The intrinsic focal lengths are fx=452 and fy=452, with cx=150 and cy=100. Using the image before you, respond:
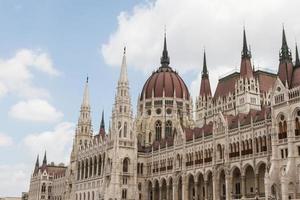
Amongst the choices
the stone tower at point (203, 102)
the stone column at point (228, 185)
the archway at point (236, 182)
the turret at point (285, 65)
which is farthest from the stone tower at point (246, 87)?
the turret at point (285, 65)

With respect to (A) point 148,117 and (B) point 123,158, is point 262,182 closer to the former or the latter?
(B) point 123,158

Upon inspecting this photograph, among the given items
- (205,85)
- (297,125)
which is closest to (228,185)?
(297,125)

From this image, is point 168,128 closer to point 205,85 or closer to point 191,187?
point 205,85

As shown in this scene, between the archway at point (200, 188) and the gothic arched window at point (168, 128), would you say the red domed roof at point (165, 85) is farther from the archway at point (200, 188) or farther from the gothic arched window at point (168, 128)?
the archway at point (200, 188)

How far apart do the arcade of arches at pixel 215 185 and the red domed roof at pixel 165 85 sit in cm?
3114

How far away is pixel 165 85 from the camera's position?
128 meters

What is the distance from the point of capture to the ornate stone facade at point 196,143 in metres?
69.4

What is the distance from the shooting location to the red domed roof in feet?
419

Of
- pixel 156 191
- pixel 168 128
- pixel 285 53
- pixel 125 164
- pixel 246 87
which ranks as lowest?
pixel 156 191

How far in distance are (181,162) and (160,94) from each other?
3441cm

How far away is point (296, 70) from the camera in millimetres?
72250

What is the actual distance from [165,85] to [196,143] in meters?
38.4

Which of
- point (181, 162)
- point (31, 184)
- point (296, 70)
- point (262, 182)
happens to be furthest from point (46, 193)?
point (296, 70)

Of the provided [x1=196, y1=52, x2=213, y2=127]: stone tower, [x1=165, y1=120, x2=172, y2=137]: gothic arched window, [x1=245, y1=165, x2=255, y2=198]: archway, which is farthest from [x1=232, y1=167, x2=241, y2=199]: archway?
[x1=165, y1=120, x2=172, y2=137]: gothic arched window
